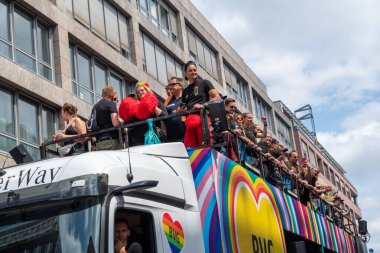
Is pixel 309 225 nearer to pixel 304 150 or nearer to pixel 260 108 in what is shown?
pixel 260 108

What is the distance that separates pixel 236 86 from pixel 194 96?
35.2m

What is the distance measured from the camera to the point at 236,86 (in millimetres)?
42188

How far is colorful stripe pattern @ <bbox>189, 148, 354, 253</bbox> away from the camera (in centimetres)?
540

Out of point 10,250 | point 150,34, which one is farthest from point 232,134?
point 150,34

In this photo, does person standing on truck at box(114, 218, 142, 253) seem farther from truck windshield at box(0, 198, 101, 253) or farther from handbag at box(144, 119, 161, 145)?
handbag at box(144, 119, 161, 145)

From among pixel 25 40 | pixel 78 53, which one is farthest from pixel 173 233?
pixel 78 53

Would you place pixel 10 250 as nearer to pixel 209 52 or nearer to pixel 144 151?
pixel 144 151

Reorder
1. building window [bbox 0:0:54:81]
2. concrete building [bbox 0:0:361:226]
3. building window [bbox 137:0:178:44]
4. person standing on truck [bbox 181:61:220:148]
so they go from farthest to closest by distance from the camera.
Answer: building window [bbox 137:0:178:44] → building window [bbox 0:0:54:81] → concrete building [bbox 0:0:361:226] → person standing on truck [bbox 181:61:220:148]

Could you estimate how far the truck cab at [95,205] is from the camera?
425cm

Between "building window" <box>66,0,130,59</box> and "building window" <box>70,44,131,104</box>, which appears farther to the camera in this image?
"building window" <box>66,0,130,59</box>

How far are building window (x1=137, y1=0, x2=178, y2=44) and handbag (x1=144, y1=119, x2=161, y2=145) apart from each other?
79.3 ft

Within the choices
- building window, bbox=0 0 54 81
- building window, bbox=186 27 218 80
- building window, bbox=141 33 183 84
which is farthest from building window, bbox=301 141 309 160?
building window, bbox=0 0 54 81

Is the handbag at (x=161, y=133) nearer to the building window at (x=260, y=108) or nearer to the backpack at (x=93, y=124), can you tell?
the backpack at (x=93, y=124)

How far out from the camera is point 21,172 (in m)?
4.83
